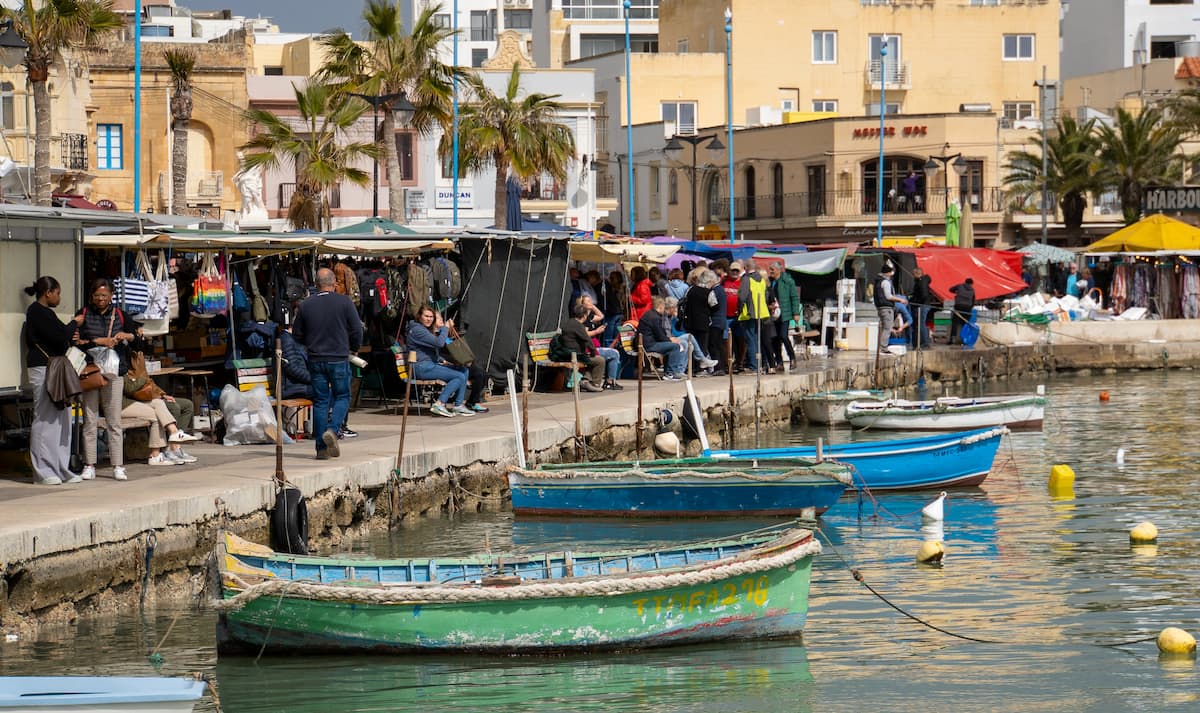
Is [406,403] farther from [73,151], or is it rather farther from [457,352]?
[73,151]

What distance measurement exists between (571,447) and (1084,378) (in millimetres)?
23490

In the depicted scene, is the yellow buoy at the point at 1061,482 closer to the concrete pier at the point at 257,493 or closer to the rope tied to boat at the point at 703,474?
the rope tied to boat at the point at 703,474

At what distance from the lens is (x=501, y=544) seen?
17.4 metres

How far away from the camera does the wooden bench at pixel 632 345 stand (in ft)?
92.8

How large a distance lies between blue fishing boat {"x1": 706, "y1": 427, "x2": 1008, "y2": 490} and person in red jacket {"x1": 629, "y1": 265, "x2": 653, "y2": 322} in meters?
8.54

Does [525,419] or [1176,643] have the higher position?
[525,419]

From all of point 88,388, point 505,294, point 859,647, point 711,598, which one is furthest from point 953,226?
point 711,598

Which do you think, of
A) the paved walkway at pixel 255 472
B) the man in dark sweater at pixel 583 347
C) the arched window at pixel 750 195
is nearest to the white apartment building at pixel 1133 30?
the arched window at pixel 750 195

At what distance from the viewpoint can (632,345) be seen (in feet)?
93.9

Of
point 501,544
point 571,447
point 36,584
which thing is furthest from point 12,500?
point 571,447

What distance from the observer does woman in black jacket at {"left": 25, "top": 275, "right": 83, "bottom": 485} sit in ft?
48.8

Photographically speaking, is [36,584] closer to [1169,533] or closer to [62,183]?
[1169,533]

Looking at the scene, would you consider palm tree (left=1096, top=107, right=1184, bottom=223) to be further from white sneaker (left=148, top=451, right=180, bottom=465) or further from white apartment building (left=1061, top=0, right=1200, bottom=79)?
white sneaker (left=148, top=451, right=180, bottom=465)

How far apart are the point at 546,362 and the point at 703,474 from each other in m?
7.28
